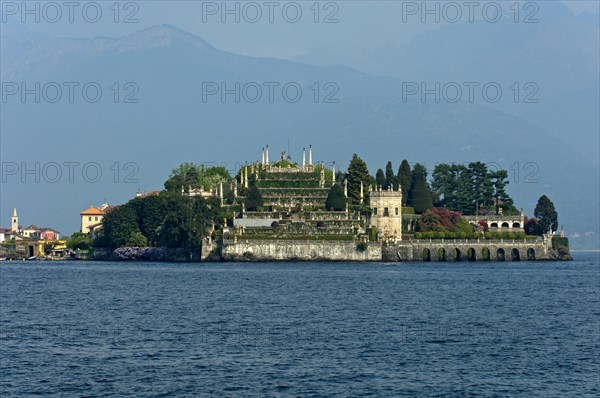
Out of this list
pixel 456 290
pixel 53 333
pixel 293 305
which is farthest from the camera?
pixel 456 290

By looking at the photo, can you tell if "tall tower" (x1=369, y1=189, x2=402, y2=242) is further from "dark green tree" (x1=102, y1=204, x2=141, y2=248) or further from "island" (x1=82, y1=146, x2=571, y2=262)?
"dark green tree" (x1=102, y1=204, x2=141, y2=248)

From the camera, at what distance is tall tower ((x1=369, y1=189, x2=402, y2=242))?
168375 mm

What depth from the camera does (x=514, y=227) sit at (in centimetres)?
19450

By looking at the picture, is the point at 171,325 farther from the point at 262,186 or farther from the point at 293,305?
the point at 262,186

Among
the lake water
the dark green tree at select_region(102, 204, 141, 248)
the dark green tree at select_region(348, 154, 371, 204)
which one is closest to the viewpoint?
the lake water

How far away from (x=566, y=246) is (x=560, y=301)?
101m

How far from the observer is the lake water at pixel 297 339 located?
5197 cm

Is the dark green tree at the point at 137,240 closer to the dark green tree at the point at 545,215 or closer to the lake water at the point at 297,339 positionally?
the lake water at the point at 297,339

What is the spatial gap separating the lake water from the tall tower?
57.8 m

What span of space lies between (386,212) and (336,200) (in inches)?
298

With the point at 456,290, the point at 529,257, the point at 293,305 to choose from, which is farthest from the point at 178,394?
the point at 529,257

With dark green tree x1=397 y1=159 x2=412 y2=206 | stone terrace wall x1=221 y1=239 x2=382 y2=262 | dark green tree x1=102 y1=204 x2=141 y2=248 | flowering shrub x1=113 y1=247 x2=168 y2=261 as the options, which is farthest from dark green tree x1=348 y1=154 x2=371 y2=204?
dark green tree x1=102 y1=204 x2=141 y2=248

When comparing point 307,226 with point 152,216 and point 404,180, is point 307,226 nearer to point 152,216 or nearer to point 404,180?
point 152,216

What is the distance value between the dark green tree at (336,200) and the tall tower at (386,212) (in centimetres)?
450
